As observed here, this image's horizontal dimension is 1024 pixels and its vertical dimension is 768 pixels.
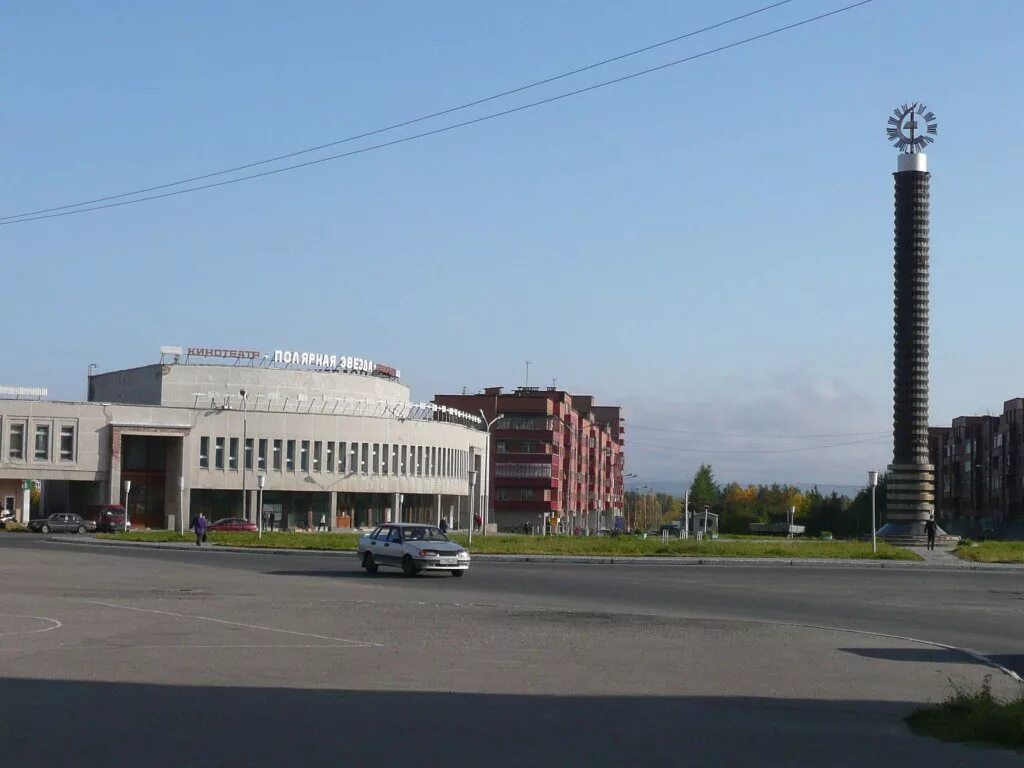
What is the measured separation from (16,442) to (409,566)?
64.1 meters

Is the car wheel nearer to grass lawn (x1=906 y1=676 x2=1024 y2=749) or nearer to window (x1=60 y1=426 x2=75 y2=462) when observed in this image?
grass lawn (x1=906 y1=676 x2=1024 y2=749)

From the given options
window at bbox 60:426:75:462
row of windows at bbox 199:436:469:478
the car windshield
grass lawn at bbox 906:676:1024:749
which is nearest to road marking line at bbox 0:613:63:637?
grass lawn at bbox 906:676:1024:749

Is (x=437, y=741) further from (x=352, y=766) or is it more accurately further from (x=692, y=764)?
(x=692, y=764)

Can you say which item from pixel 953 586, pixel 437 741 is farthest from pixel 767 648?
pixel 953 586

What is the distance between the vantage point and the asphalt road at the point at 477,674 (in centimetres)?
980

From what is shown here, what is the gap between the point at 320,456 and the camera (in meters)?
100

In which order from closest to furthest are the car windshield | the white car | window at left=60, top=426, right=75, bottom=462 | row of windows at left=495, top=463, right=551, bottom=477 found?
the white car, the car windshield, window at left=60, top=426, right=75, bottom=462, row of windows at left=495, top=463, right=551, bottom=477

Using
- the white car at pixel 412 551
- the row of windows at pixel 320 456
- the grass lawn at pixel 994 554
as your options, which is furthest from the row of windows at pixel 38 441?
the grass lawn at pixel 994 554

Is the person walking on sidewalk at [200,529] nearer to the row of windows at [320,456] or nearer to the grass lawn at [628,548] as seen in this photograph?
the grass lawn at [628,548]

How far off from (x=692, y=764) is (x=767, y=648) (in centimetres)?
853

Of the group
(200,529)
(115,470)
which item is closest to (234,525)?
(115,470)

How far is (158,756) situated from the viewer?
365 inches

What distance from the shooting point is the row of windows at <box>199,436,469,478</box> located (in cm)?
9744

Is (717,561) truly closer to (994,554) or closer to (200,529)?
(994,554)
